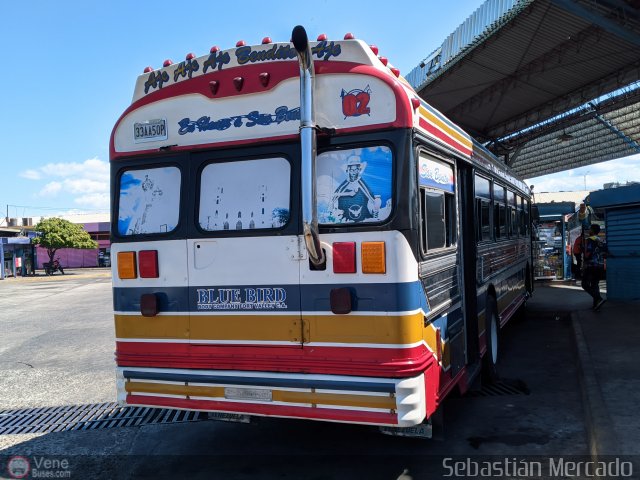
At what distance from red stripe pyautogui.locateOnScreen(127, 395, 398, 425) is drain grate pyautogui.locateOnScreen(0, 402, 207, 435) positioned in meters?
1.15

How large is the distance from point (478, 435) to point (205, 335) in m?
2.73

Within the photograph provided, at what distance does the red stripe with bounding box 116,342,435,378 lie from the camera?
3717 mm

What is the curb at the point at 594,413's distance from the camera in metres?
4.29

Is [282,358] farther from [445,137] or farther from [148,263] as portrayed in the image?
[445,137]

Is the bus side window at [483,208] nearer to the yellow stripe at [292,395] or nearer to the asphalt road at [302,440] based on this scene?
the asphalt road at [302,440]

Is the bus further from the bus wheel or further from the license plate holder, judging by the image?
the bus wheel

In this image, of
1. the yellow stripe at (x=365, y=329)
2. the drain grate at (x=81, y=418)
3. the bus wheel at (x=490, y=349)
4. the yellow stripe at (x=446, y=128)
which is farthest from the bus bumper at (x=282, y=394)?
the bus wheel at (x=490, y=349)

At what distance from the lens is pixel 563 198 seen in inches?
2330

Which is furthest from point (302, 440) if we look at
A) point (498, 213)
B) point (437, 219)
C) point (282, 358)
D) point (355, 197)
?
point (498, 213)

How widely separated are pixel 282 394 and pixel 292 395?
81 millimetres

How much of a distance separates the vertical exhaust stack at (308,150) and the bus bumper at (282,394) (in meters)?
0.98

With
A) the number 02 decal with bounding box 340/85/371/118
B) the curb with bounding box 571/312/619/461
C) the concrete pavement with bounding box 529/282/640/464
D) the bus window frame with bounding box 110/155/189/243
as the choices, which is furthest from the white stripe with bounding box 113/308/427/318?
the concrete pavement with bounding box 529/282/640/464

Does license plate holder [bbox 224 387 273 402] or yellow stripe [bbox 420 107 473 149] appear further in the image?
yellow stripe [bbox 420 107 473 149]

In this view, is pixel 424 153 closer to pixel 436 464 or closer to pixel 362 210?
pixel 362 210
